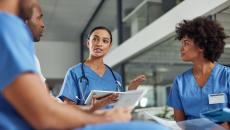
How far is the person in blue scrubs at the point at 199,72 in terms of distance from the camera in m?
1.85

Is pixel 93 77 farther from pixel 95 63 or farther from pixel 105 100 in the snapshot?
pixel 105 100

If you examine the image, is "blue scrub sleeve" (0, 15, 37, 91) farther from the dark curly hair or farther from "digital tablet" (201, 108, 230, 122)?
the dark curly hair

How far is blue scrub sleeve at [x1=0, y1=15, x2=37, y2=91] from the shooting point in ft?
2.14

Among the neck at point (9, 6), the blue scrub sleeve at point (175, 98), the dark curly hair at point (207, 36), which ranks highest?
the dark curly hair at point (207, 36)

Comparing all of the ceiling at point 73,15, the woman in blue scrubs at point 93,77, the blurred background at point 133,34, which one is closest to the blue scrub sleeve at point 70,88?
the woman in blue scrubs at point 93,77

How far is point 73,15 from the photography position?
6.78m

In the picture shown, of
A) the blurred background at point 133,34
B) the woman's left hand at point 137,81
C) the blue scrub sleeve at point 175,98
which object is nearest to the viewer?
the blue scrub sleeve at point 175,98

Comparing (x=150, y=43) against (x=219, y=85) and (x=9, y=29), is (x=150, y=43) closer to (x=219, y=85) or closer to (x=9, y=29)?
(x=219, y=85)

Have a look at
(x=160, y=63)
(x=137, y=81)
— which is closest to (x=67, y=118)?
(x=137, y=81)

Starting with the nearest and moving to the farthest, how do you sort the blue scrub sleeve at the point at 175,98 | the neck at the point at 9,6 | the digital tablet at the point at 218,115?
the neck at the point at 9,6
the digital tablet at the point at 218,115
the blue scrub sleeve at the point at 175,98

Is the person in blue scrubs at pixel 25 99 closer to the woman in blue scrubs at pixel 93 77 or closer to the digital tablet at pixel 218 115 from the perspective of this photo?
the digital tablet at pixel 218 115

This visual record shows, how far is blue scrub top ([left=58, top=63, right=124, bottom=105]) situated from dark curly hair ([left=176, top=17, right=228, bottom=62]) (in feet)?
1.84

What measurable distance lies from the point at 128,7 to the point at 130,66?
92 centimetres

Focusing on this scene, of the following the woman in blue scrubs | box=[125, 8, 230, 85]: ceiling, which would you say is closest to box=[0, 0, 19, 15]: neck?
the woman in blue scrubs
